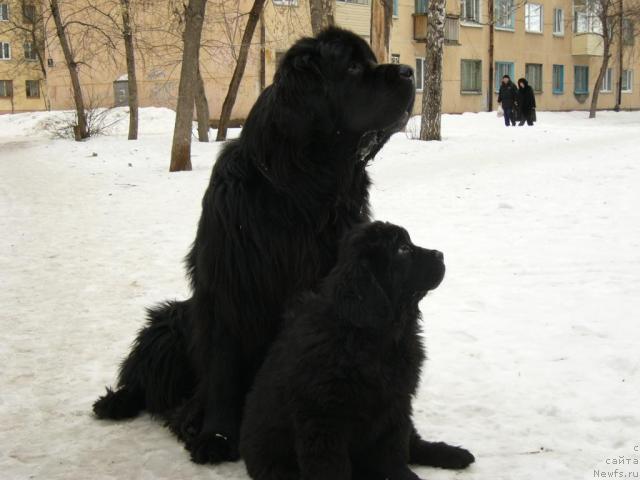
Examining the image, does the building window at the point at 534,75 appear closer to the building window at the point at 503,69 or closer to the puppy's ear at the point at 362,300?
the building window at the point at 503,69

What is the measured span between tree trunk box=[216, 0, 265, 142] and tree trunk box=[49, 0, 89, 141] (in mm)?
6664

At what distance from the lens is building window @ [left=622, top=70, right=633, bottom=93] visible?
4794 centimetres

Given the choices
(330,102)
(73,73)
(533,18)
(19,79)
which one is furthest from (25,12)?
(330,102)

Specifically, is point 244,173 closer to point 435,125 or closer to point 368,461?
point 368,461

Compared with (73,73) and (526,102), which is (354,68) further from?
(526,102)

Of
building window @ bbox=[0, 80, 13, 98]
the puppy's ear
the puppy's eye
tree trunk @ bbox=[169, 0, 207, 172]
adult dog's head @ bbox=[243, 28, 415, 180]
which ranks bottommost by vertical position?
the puppy's ear

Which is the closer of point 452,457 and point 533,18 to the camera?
point 452,457

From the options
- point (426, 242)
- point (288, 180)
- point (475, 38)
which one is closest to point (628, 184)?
point (426, 242)

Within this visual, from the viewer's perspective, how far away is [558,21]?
42.8 metres

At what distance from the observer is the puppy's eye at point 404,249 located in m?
2.82

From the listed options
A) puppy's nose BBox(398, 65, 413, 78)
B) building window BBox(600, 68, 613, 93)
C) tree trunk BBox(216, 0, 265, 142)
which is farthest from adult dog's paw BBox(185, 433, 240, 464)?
building window BBox(600, 68, 613, 93)

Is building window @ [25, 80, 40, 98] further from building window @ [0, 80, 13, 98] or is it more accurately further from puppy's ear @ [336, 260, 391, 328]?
puppy's ear @ [336, 260, 391, 328]

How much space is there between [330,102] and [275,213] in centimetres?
57

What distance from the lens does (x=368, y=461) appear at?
2.90 m
